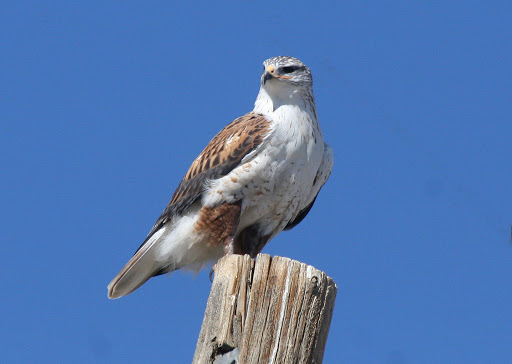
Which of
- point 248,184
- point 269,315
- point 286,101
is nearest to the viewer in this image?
point 269,315

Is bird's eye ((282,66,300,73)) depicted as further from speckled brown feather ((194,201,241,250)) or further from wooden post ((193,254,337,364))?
wooden post ((193,254,337,364))

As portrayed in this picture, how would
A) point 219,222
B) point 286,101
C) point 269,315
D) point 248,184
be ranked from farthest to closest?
point 286,101 < point 219,222 < point 248,184 < point 269,315

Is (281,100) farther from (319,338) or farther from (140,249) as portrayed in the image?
(319,338)

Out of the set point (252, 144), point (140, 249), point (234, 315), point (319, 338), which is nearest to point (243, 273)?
point (234, 315)

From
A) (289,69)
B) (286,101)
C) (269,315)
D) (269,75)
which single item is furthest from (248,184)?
(269,315)

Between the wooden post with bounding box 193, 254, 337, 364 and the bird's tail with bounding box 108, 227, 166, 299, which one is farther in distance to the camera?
the bird's tail with bounding box 108, 227, 166, 299

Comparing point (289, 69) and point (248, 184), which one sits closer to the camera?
point (248, 184)

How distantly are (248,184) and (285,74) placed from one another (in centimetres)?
114

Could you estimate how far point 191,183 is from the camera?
6531 mm

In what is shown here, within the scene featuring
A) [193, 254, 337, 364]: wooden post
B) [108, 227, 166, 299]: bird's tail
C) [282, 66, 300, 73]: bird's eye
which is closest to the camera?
[193, 254, 337, 364]: wooden post

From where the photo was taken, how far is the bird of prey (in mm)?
6211

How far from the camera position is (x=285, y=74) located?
6.68m

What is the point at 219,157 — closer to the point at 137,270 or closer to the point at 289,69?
the point at 289,69

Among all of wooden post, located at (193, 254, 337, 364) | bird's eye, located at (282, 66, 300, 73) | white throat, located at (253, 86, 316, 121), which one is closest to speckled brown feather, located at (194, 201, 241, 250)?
white throat, located at (253, 86, 316, 121)
